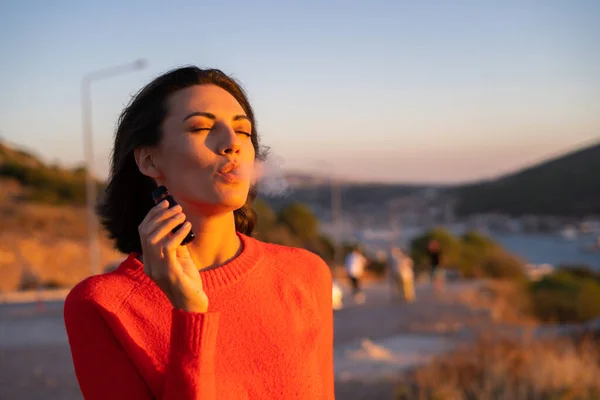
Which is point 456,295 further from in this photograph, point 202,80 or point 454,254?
point 202,80

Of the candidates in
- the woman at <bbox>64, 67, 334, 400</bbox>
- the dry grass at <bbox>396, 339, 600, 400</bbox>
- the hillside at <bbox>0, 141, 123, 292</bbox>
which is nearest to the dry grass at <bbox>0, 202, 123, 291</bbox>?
the hillside at <bbox>0, 141, 123, 292</bbox>

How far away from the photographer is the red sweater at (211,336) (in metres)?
1.86

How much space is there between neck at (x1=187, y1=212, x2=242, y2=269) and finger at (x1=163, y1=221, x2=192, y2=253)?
290 mm

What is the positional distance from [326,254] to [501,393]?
34.9 m

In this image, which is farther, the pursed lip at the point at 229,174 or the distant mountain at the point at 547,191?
the distant mountain at the point at 547,191

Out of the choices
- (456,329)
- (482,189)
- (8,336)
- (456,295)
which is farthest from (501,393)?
(482,189)

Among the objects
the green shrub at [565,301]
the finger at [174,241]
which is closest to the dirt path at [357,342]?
the green shrub at [565,301]

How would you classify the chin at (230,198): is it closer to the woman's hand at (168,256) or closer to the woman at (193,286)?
the woman at (193,286)

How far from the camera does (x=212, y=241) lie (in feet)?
7.22

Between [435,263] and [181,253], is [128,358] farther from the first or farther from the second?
[435,263]

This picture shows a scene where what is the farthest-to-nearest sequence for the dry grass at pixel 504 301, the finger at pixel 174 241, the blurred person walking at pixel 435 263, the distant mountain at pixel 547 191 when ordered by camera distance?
the distant mountain at pixel 547 191 → the blurred person walking at pixel 435 263 → the dry grass at pixel 504 301 → the finger at pixel 174 241

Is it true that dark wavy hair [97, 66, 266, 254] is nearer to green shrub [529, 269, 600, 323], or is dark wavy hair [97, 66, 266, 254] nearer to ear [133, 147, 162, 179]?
ear [133, 147, 162, 179]

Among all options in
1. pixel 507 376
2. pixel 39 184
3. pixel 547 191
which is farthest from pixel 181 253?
pixel 547 191

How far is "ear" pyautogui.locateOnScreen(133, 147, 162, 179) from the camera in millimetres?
2158
